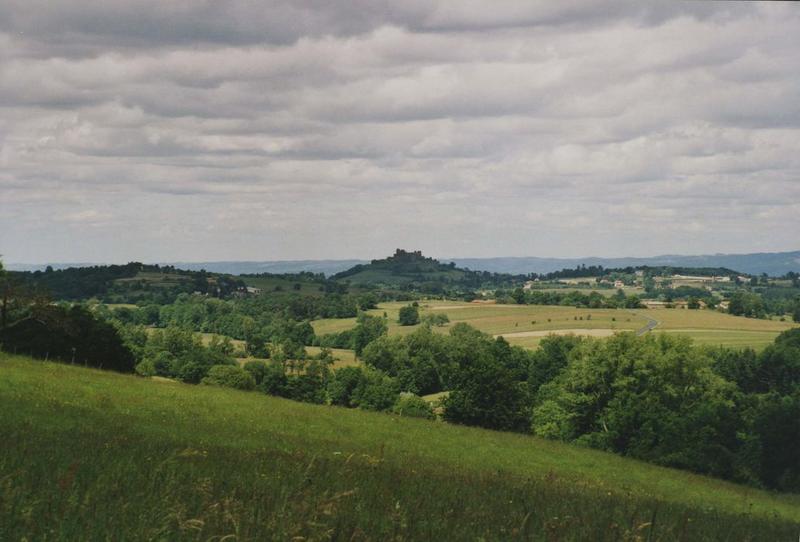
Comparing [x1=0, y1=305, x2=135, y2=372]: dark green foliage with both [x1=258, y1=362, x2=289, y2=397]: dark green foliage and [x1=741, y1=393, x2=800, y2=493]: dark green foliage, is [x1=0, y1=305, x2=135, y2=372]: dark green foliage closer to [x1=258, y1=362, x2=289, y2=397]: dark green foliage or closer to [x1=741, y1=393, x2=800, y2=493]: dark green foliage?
[x1=741, y1=393, x2=800, y2=493]: dark green foliage

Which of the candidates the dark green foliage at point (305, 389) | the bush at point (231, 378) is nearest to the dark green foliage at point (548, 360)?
the dark green foliage at point (305, 389)

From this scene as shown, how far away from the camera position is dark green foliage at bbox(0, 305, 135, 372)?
47344 millimetres

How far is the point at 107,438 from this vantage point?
14.5m

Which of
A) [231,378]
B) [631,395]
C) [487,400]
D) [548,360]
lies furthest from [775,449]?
[548,360]

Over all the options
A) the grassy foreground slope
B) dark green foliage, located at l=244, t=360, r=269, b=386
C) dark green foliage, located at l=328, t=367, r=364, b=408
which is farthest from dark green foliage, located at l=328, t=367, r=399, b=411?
the grassy foreground slope

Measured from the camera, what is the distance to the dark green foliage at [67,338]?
47.3 m

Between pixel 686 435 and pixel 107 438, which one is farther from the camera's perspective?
pixel 686 435

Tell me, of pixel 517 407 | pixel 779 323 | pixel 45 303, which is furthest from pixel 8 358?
pixel 779 323

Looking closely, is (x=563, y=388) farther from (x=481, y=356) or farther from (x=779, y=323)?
(x=779, y=323)

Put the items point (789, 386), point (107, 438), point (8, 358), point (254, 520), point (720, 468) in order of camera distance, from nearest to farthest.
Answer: point (254, 520)
point (107, 438)
point (8, 358)
point (720, 468)
point (789, 386)

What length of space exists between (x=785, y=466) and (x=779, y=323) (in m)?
141

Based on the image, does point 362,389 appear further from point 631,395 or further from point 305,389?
point 631,395

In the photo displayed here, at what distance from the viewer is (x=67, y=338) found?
163 feet

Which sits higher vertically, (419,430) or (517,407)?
(419,430)
